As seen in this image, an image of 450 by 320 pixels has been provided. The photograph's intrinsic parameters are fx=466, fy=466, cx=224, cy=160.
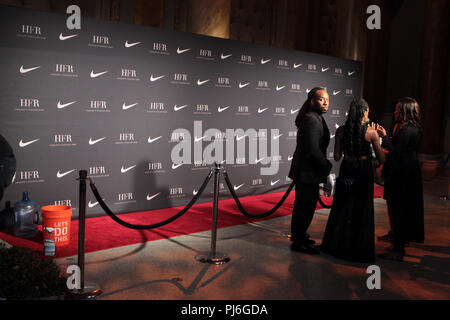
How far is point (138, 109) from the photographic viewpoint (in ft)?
20.3

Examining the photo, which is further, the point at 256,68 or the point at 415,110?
the point at 256,68

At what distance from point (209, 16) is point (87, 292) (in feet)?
17.6

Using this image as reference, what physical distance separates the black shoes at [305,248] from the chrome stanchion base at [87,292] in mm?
2184

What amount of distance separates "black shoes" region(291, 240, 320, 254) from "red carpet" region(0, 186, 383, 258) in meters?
1.19

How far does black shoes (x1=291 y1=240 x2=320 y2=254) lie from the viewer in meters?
4.93

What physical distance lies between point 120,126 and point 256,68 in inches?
104

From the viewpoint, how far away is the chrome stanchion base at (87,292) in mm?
3555

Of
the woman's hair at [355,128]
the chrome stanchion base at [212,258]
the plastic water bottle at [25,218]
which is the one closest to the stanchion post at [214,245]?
the chrome stanchion base at [212,258]

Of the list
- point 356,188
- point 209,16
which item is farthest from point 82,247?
point 209,16

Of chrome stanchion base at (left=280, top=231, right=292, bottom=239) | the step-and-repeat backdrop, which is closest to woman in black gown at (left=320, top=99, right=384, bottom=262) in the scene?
chrome stanchion base at (left=280, top=231, right=292, bottom=239)
